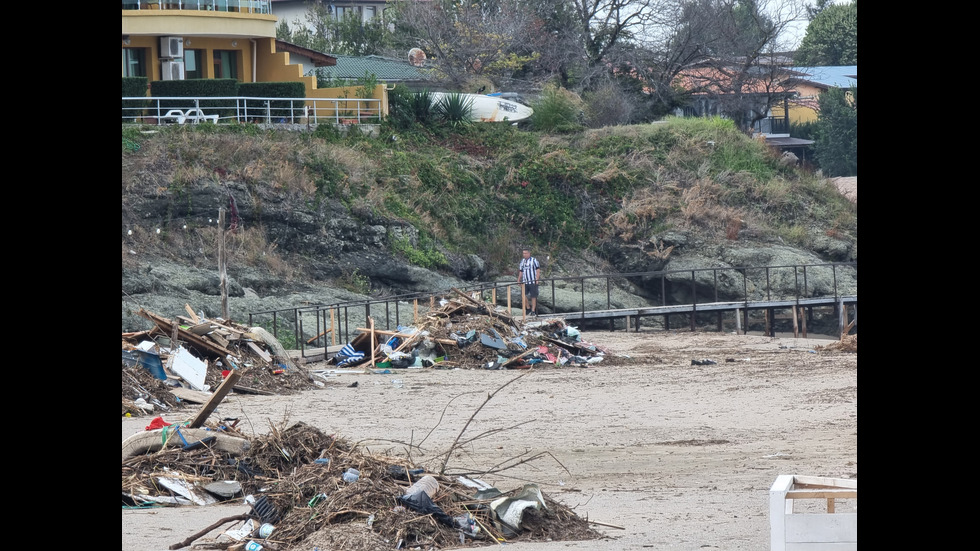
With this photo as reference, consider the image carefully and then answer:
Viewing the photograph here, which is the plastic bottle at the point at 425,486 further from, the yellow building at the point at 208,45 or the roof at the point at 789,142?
the roof at the point at 789,142

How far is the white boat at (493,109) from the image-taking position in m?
44.2

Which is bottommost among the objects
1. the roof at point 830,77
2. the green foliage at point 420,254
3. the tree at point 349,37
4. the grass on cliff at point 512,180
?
the green foliage at point 420,254

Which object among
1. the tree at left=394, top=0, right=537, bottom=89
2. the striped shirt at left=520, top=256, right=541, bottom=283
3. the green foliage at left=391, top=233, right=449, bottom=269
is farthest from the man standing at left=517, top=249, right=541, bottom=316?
the tree at left=394, top=0, right=537, bottom=89

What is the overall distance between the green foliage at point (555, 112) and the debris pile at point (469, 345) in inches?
847

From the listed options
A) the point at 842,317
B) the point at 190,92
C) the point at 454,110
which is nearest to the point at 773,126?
the point at 454,110

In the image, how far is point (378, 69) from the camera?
51.7 meters

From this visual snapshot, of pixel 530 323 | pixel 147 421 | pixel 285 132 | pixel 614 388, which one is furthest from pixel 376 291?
pixel 147 421

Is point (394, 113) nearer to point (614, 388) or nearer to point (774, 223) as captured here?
point (774, 223)

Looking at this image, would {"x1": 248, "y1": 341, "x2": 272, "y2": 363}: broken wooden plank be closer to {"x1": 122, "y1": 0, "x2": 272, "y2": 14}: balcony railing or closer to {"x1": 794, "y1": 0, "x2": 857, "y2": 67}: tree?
{"x1": 122, "y1": 0, "x2": 272, "y2": 14}: balcony railing

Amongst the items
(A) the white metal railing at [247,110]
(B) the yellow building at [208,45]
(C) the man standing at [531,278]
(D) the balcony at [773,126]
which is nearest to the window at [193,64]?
(B) the yellow building at [208,45]

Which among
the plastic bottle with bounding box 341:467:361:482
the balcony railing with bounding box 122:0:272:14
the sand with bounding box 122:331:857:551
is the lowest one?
the sand with bounding box 122:331:857:551

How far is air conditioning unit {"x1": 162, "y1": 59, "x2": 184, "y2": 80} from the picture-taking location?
130 feet

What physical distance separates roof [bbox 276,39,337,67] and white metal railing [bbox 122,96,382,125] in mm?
3885

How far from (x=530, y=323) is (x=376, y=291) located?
31.6ft
